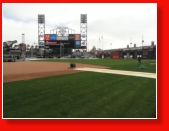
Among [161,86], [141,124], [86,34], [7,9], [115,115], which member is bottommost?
Answer: [141,124]

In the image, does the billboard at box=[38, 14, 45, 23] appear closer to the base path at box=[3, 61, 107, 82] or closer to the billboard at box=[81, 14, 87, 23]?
the billboard at box=[81, 14, 87, 23]

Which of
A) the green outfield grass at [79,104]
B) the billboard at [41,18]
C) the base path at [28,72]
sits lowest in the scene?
the green outfield grass at [79,104]

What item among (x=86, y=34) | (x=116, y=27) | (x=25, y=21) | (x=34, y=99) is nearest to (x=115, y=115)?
(x=34, y=99)

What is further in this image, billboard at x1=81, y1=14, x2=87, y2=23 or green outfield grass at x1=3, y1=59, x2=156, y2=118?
billboard at x1=81, y1=14, x2=87, y2=23

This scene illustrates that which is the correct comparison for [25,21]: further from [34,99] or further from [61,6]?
[34,99]

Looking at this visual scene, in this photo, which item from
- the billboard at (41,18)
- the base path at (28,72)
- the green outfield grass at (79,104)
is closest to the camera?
the green outfield grass at (79,104)

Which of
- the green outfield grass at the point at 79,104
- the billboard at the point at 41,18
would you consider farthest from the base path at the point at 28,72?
the billboard at the point at 41,18

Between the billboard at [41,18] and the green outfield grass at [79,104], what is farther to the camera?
the billboard at [41,18]

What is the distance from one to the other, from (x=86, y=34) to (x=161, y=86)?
9.37 ft

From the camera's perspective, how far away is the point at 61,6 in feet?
13.0

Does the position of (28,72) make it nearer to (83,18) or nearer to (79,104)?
(83,18)

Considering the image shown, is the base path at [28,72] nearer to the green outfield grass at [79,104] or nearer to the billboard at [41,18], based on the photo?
the green outfield grass at [79,104]

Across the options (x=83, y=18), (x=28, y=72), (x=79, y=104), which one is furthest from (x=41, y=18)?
(x=28, y=72)

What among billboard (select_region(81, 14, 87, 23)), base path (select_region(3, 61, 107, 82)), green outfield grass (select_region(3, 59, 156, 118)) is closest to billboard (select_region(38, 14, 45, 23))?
billboard (select_region(81, 14, 87, 23))
